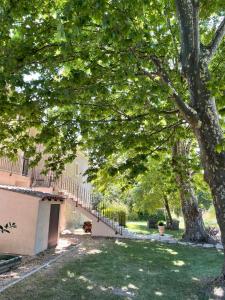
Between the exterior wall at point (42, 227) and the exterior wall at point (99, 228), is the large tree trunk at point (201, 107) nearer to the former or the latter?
the exterior wall at point (42, 227)

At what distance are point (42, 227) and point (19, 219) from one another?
1.35 meters

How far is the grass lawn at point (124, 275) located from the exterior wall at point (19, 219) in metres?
1.98

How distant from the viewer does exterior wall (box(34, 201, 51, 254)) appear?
49.3 feet

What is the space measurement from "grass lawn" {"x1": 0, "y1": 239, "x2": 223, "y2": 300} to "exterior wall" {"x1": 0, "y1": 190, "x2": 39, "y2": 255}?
1.98m

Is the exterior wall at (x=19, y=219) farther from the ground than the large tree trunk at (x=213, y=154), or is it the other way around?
the large tree trunk at (x=213, y=154)

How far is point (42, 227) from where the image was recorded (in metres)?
15.7

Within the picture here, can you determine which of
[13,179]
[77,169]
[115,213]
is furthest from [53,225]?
[77,169]

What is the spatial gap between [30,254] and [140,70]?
9.24 metres

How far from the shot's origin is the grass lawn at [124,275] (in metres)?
9.06

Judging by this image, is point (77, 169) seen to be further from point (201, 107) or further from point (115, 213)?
point (201, 107)

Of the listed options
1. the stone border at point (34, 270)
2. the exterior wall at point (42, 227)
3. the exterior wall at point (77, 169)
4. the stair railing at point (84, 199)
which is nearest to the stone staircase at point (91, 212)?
the stair railing at point (84, 199)

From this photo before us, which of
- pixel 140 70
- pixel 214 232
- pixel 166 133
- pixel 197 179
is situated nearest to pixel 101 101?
pixel 140 70

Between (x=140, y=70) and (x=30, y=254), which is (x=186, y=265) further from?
(x=140, y=70)

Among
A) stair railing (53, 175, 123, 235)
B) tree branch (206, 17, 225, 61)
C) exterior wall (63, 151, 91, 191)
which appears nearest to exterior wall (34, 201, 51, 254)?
stair railing (53, 175, 123, 235)
